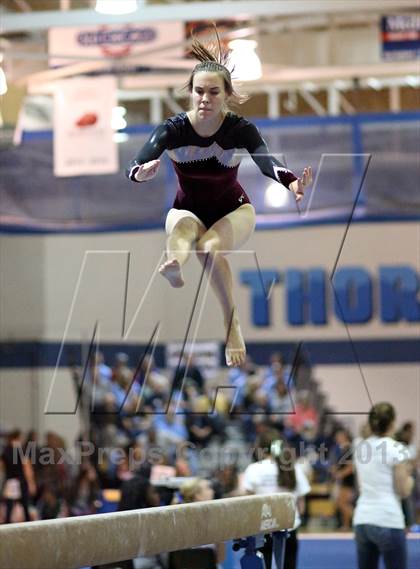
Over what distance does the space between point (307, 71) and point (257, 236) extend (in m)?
2.29

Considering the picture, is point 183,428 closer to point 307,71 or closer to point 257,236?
point 257,236

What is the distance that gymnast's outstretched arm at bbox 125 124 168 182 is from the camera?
15.0 feet

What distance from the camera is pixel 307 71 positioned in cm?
1278

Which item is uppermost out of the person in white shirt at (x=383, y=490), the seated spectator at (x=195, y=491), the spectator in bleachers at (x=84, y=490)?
the person in white shirt at (x=383, y=490)

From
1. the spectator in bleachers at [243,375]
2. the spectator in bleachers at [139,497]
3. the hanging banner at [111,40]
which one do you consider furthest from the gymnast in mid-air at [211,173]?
the hanging banner at [111,40]

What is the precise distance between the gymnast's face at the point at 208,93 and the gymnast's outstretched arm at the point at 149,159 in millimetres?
175

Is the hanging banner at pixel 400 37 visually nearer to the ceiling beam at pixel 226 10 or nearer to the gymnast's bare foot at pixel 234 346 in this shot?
the ceiling beam at pixel 226 10

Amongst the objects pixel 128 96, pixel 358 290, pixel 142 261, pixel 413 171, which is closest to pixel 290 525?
pixel 358 290

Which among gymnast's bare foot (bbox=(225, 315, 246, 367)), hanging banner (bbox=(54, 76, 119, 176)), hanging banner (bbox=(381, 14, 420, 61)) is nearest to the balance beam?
gymnast's bare foot (bbox=(225, 315, 246, 367))

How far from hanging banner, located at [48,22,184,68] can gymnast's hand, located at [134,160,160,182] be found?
742 centimetres

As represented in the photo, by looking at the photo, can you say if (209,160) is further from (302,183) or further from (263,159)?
(302,183)

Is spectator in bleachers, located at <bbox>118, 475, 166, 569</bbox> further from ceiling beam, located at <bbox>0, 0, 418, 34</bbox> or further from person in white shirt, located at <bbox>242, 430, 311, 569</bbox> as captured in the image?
ceiling beam, located at <bbox>0, 0, 418, 34</bbox>

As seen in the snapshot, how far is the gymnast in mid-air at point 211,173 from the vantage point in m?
4.62

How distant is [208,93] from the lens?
15.2ft
